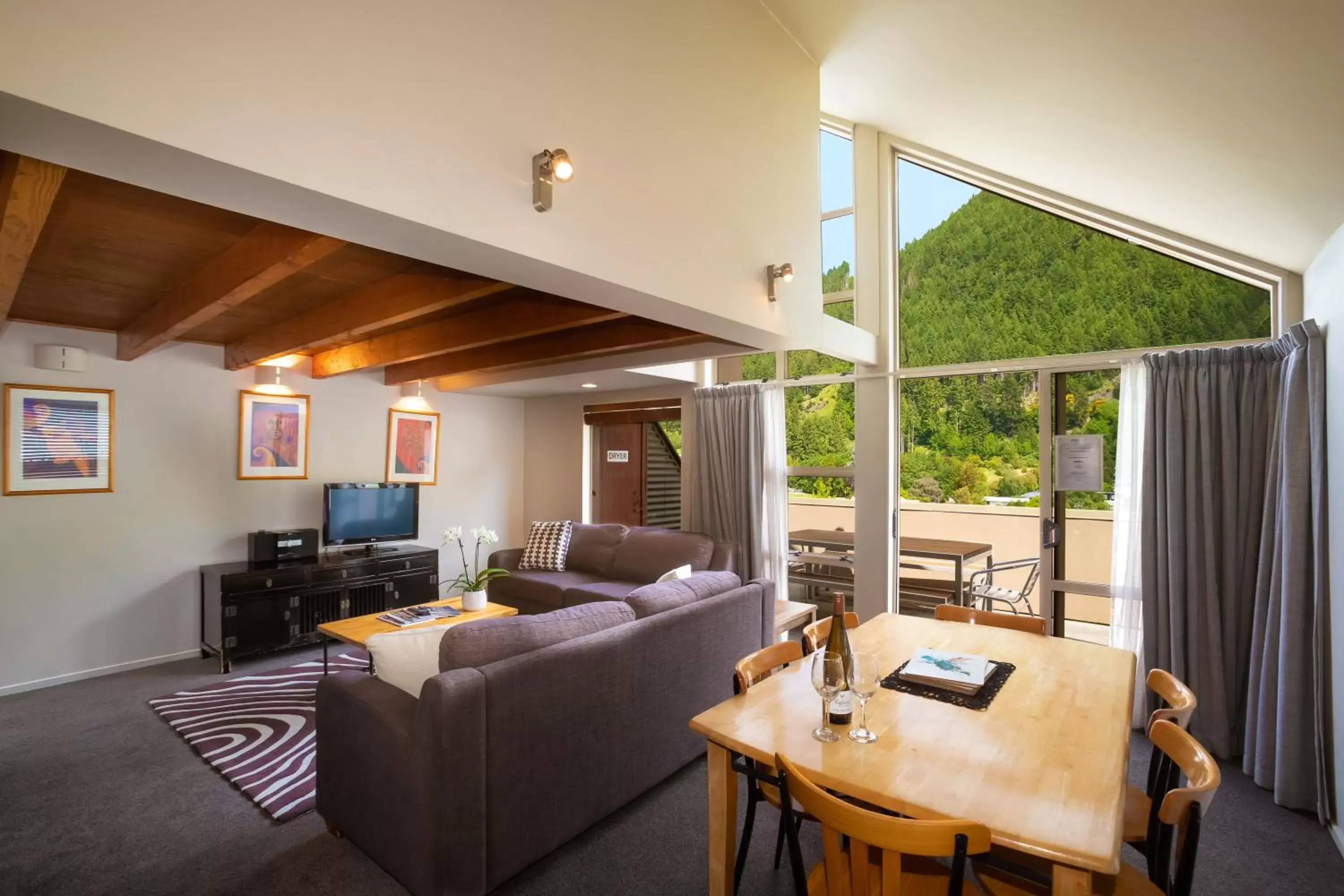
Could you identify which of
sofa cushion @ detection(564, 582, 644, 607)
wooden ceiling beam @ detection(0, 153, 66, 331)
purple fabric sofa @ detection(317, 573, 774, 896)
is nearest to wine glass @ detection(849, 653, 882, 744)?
purple fabric sofa @ detection(317, 573, 774, 896)

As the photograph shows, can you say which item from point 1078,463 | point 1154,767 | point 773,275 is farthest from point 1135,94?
point 1154,767

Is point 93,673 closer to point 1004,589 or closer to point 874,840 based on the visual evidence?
point 874,840

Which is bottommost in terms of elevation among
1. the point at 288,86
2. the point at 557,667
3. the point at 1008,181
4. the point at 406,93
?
the point at 557,667

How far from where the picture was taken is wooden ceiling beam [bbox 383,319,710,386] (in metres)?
3.73

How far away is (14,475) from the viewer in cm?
396

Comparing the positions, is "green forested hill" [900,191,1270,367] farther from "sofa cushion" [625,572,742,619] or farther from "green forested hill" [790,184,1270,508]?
"sofa cushion" [625,572,742,619]

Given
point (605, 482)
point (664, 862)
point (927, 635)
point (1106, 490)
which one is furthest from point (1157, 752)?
point (605, 482)

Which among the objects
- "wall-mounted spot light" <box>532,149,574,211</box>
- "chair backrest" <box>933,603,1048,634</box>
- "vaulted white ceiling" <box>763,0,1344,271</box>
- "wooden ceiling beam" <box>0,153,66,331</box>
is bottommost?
"chair backrest" <box>933,603,1048,634</box>

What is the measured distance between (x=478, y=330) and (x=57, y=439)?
301 centimetres

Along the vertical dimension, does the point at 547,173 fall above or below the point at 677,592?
above

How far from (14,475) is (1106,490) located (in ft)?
22.7

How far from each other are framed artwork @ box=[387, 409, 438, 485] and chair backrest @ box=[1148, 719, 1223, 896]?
578 cm

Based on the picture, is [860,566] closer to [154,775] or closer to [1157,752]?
[1157,752]

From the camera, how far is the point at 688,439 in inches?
225
